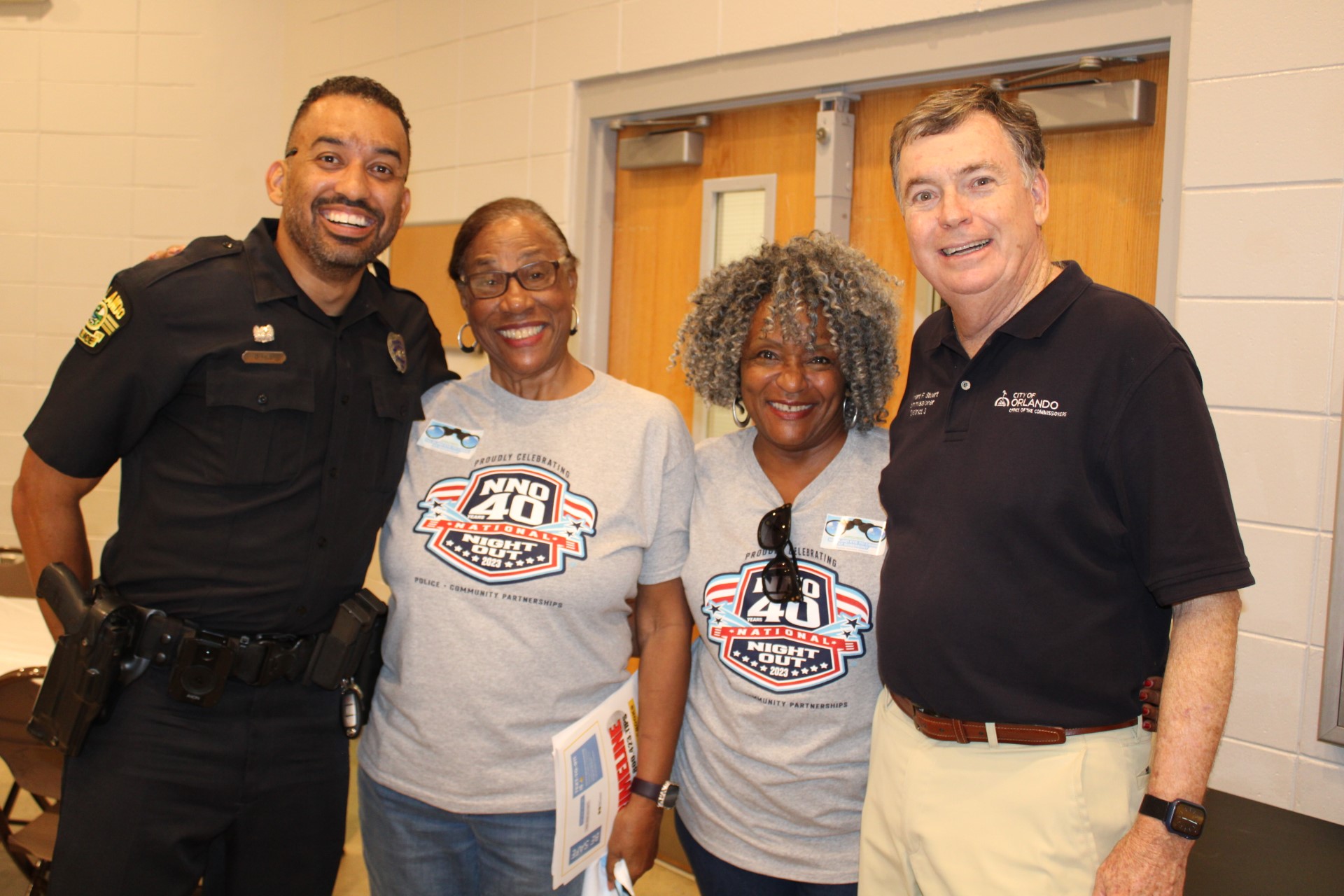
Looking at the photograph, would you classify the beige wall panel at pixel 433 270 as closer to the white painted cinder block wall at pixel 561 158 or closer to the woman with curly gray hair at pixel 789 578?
the white painted cinder block wall at pixel 561 158

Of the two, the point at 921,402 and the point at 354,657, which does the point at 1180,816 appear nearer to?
the point at 921,402

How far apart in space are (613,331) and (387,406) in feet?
6.19

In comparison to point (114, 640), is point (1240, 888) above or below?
below

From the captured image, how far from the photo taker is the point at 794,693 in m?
1.61

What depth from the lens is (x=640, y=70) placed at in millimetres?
3426

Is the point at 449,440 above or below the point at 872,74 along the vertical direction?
below

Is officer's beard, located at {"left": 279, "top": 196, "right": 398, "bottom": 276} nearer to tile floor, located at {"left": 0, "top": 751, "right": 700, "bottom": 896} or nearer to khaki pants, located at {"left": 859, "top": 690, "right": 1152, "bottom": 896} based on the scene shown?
khaki pants, located at {"left": 859, "top": 690, "right": 1152, "bottom": 896}

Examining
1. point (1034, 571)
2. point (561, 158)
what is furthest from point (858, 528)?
point (561, 158)

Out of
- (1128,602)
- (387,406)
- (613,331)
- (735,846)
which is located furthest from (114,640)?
(613,331)

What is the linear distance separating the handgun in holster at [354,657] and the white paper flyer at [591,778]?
1.33 ft

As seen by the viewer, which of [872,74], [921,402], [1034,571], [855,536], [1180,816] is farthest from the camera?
[872,74]

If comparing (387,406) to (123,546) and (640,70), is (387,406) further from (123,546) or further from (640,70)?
(640,70)

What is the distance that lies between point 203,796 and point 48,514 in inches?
22.9

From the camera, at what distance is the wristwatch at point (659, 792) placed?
1.75 metres
